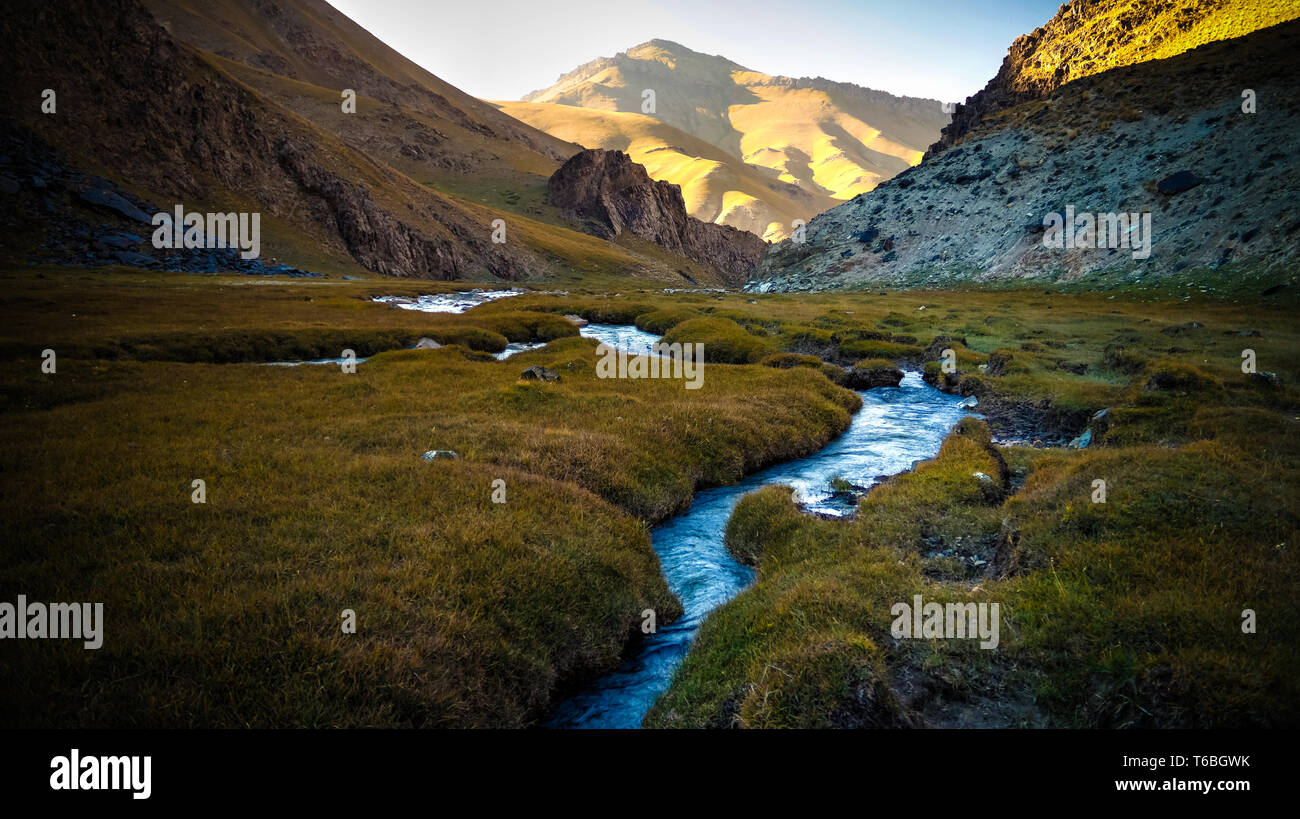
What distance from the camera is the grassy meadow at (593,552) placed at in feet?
25.6

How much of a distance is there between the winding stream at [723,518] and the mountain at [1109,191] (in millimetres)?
37630

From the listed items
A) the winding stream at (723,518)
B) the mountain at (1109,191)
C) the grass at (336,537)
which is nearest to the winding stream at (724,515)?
the winding stream at (723,518)

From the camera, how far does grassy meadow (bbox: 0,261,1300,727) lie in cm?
780

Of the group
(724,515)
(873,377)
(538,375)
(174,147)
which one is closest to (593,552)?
(724,515)

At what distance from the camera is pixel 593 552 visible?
13477 mm

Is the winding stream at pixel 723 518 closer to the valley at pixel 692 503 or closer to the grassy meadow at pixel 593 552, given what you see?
the valley at pixel 692 503

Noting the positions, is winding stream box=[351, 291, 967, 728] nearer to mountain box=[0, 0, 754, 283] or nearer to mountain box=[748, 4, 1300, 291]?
mountain box=[748, 4, 1300, 291]

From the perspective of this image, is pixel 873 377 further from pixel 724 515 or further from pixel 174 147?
pixel 174 147

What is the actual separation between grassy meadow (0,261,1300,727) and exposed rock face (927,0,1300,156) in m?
99.8

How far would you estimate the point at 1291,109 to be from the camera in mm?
56781

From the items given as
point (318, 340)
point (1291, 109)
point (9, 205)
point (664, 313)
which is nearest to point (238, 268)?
point (9, 205)

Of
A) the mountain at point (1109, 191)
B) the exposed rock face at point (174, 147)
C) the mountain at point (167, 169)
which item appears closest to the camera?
the mountain at point (1109, 191)

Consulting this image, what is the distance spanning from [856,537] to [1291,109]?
261 ft

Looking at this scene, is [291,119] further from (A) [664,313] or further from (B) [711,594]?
(B) [711,594]
